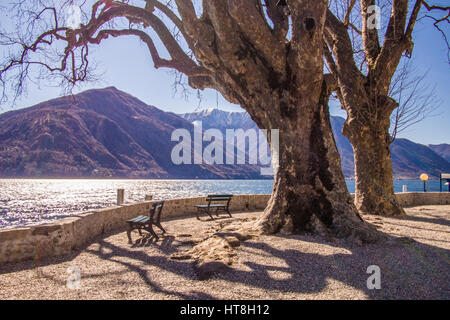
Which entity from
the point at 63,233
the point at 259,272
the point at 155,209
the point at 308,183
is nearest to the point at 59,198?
the point at 155,209

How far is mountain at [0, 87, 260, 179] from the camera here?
4466 inches

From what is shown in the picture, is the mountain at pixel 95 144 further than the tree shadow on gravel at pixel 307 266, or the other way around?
the mountain at pixel 95 144

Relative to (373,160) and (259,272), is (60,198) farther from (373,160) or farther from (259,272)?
(259,272)

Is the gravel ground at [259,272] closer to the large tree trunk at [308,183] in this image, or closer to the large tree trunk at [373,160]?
the large tree trunk at [308,183]

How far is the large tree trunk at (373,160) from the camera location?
9836 mm

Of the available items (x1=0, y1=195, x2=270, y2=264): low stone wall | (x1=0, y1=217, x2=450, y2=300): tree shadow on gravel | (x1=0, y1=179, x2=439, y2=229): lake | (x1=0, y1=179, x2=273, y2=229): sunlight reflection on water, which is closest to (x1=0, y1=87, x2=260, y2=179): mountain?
(x1=0, y1=179, x2=439, y2=229): lake

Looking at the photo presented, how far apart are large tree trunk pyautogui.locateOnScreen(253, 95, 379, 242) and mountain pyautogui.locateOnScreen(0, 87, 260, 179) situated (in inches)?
3961

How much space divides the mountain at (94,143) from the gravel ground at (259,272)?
100779 millimetres

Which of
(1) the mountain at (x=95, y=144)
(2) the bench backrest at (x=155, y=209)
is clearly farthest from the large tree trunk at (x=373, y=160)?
(1) the mountain at (x=95, y=144)

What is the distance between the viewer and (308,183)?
6.16 meters

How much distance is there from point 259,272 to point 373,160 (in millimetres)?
8051
